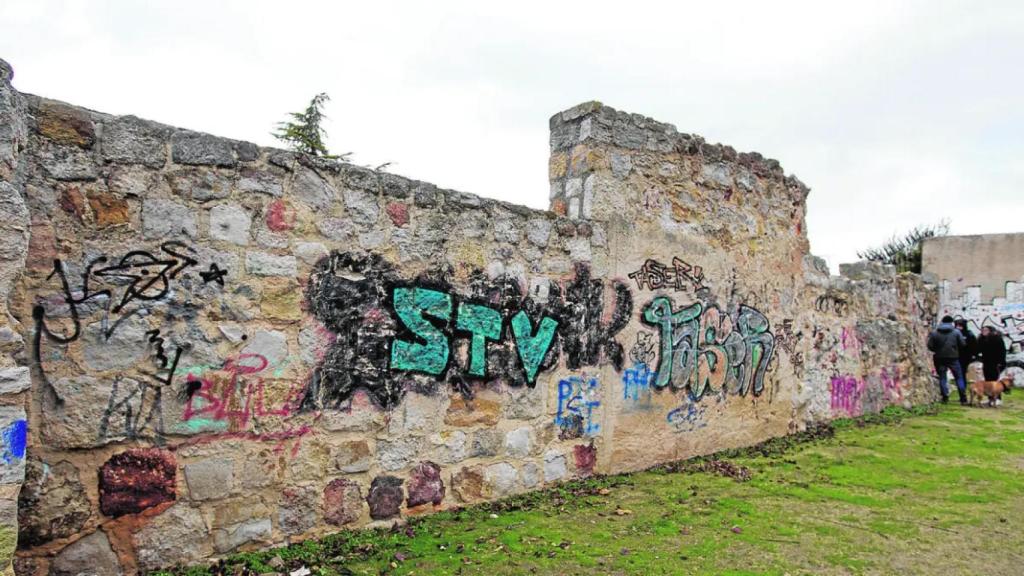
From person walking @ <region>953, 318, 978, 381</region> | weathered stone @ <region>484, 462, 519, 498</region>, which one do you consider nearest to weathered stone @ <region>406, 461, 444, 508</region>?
weathered stone @ <region>484, 462, 519, 498</region>

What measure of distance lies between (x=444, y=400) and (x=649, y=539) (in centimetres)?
153

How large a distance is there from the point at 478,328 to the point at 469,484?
1054mm

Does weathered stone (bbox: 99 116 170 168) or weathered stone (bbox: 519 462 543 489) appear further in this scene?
weathered stone (bbox: 519 462 543 489)

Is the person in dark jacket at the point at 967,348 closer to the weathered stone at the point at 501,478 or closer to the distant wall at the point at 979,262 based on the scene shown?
the distant wall at the point at 979,262

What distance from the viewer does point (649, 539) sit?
4.14m

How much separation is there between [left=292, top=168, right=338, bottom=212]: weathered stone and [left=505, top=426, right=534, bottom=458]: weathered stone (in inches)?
80.9

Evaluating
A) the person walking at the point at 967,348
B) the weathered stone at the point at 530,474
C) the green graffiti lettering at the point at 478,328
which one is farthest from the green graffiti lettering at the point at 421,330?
the person walking at the point at 967,348

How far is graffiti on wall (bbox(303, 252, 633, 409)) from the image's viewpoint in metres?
4.01

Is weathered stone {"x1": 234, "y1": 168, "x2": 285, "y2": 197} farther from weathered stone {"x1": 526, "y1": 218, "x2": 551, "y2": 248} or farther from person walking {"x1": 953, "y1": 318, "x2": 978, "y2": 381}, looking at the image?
person walking {"x1": 953, "y1": 318, "x2": 978, "y2": 381}

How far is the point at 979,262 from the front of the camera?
1572 cm

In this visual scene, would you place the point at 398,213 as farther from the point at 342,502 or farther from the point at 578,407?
the point at 578,407

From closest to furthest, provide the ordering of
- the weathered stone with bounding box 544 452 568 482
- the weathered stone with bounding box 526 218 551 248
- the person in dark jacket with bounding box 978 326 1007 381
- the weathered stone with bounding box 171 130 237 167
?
1. the weathered stone with bounding box 171 130 237 167
2. the weathered stone with bounding box 526 218 551 248
3. the weathered stone with bounding box 544 452 568 482
4. the person in dark jacket with bounding box 978 326 1007 381

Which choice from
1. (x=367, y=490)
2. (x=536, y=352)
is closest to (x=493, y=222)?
(x=536, y=352)

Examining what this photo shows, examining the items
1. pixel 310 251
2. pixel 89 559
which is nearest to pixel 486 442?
pixel 310 251
